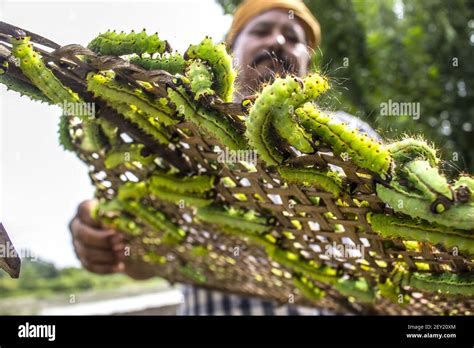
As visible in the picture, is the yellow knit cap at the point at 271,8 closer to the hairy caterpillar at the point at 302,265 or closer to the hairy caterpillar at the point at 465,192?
the hairy caterpillar at the point at 302,265

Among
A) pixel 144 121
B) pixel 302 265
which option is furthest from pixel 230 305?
pixel 144 121

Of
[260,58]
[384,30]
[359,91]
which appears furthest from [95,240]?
[384,30]

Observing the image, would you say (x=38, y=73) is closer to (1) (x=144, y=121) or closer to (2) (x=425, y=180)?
(1) (x=144, y=121)

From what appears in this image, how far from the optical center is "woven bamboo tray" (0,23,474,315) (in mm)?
899

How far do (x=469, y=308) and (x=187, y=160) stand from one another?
30.4 inches

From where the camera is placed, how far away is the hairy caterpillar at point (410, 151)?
824mm

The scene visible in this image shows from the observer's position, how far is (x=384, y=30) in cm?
464

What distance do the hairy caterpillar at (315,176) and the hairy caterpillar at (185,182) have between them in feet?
1.02

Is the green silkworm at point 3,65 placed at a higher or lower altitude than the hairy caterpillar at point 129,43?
lower

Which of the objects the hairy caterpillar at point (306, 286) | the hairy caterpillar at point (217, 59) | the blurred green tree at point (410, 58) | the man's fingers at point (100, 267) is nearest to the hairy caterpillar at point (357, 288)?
the hairy caterpillar at point (306, 286)

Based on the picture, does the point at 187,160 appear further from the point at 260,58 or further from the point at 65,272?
the point at 65,272

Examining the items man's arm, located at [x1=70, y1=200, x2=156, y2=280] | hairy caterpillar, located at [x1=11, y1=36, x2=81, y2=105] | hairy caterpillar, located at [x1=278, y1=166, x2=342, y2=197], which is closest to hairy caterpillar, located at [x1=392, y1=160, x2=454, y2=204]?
hairy caterpillar, located at [x1=278, y1=166, x2=342, y2=197]
